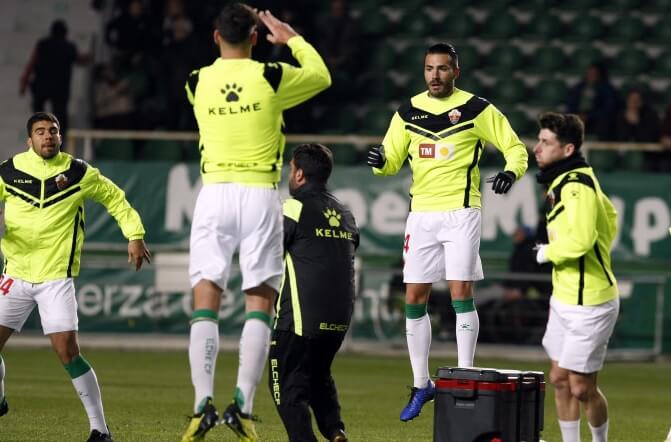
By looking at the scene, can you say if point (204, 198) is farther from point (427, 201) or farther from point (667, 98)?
point (667, 98)

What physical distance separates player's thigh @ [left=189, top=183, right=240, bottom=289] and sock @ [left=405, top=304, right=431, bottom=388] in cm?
241

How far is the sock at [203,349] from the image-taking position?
8078 millimetres

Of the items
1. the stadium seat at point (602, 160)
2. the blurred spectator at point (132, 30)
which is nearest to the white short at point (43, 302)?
the blurred spectator at point (132, 30)

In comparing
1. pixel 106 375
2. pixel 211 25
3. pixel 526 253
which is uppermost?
pixel 211 25

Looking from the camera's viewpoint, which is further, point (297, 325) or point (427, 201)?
point (427, 201)

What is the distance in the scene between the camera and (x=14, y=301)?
30.6 ft

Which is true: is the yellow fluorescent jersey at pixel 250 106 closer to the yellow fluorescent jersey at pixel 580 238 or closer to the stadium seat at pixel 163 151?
the yellow fluorescent jersey at pixel 580 238

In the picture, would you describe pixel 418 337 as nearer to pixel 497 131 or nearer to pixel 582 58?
pixel 497 131

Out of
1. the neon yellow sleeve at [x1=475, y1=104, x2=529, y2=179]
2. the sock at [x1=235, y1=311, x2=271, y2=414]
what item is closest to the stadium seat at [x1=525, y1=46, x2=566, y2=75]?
the neon yellow sleeve at [x1=475, y1=104, x2=529, y2=179]

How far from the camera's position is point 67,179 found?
9.47 metres

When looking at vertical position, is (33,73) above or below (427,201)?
above

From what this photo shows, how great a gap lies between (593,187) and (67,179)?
368 centimetres

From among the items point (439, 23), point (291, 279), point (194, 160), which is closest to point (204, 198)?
point (291, 279)

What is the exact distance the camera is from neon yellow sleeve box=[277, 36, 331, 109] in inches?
323
